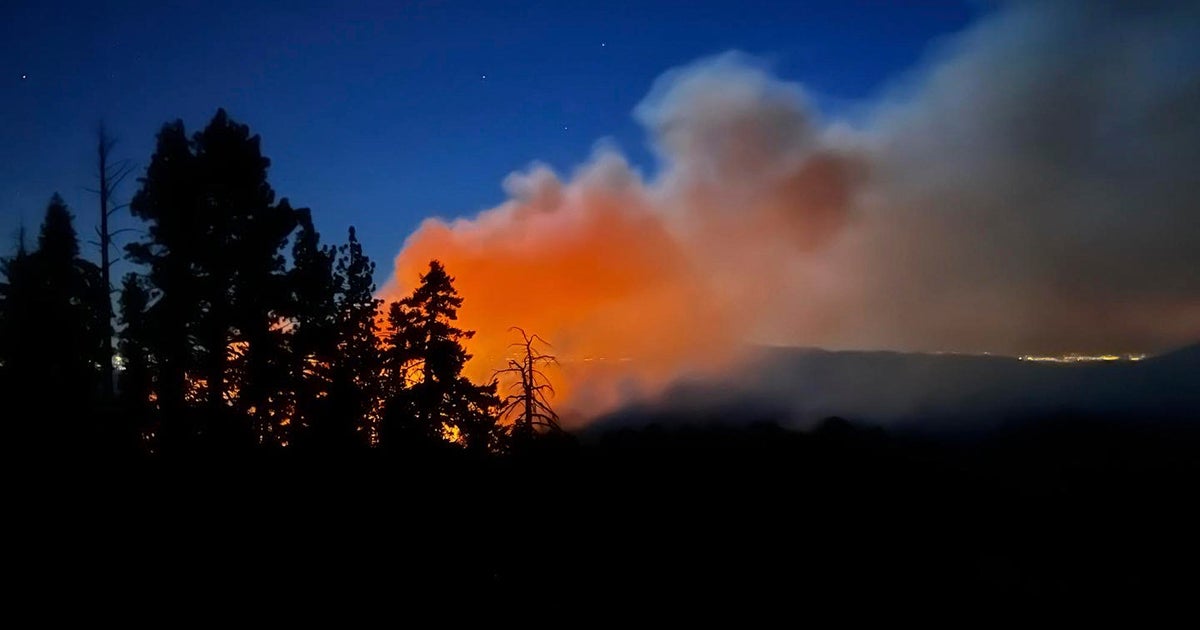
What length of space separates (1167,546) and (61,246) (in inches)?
2618

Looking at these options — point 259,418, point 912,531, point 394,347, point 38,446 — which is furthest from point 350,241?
point 912,531

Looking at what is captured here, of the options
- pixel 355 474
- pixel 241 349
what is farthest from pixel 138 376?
pixel 355 474

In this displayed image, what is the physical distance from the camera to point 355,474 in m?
19.5

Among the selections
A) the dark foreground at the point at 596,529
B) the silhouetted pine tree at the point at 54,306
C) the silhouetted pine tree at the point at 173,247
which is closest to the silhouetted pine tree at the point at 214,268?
the silhouetted pine tree at the point at 173,247

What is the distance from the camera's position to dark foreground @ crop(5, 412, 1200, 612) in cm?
1464

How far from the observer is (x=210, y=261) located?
26625mm

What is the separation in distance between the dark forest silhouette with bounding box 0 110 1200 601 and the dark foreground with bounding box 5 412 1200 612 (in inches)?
4.2

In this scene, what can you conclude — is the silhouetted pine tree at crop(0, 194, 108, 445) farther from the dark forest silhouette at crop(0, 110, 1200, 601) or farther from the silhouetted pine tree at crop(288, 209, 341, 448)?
the silhouetted pine tree at crop(288, 209, 341, 448)

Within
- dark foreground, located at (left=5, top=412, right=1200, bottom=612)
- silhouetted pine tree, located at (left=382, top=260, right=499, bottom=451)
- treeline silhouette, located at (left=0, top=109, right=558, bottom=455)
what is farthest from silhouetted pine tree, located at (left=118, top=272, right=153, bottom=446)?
silhouetted pine tree, located at (left=382, top=260, right=499, bottom=451)

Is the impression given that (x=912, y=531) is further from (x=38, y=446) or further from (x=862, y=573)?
(x=38, y=446)

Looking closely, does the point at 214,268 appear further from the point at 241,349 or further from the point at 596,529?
the point at 596,529

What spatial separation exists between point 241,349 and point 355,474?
1123 centimetres

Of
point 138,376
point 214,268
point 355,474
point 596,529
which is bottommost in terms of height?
point 596,529

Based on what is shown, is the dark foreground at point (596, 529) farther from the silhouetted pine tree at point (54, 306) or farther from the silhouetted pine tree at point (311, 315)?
the silhouetted pine tree at point (54, 306)
